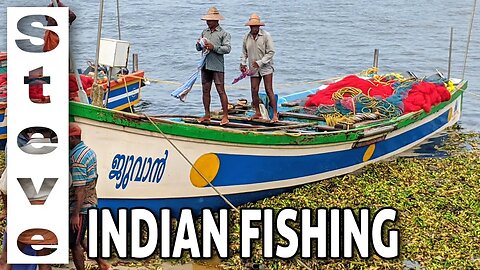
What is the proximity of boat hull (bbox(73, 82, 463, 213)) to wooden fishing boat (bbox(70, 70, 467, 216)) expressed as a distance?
11 mm

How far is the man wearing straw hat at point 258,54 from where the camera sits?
383 inches

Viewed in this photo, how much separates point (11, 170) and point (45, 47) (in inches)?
40.5

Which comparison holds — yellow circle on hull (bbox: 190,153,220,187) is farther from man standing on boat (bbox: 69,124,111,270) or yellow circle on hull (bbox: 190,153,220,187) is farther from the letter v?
the letter v

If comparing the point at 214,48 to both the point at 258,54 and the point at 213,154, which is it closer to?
the point at 258,54

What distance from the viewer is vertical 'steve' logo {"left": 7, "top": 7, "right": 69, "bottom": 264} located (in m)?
5.62

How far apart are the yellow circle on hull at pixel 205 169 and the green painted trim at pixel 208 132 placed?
0.79 ft

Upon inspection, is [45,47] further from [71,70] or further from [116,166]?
[116,166]

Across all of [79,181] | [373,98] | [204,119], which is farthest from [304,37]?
[79,181]

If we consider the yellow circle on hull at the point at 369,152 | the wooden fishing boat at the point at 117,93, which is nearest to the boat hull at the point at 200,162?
the yellow circle on hull at the point at 369,152

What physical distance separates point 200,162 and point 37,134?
268 cm

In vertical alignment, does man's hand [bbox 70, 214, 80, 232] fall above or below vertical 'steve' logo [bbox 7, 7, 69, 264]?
below

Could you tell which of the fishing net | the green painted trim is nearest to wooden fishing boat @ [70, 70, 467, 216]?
the green painted trim

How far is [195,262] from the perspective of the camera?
765cm

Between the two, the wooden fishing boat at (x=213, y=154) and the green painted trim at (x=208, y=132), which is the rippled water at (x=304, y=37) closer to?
the wooden fishing boat at (x=213, y=154)
